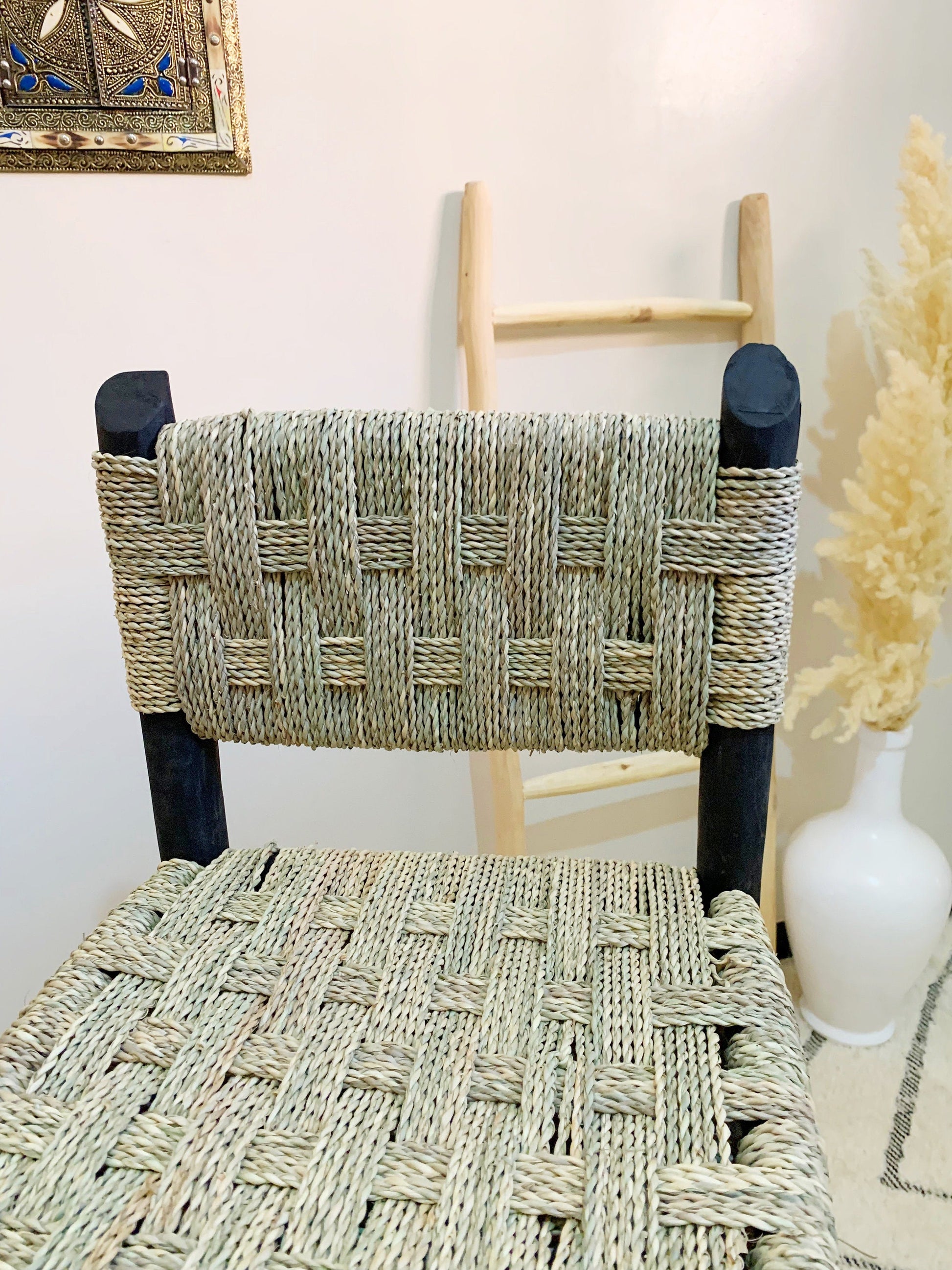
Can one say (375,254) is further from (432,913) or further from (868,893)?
(868,893)

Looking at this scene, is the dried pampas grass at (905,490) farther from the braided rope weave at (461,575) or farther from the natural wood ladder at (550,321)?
the braided rope weave at (461,575)

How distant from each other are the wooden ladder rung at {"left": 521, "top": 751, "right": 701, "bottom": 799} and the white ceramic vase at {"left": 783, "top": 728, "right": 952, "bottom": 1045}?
188mm

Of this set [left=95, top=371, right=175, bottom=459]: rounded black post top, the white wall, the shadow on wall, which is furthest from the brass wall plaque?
the shadow on wall

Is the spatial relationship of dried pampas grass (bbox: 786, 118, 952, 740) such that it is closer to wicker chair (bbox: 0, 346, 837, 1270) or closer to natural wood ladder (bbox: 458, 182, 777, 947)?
natural wood ladder (bbox: 458, 182, 777, 947)

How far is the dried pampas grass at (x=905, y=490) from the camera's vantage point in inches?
32.3

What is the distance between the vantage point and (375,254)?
0.88 metres

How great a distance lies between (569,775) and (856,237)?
73cm

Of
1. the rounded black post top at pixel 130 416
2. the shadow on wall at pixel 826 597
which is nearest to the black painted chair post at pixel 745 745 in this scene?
the rounded black post top at pixel 130 416

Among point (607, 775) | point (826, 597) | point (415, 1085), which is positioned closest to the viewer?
point (415, 1085)

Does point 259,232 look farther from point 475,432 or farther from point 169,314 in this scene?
point 475,432

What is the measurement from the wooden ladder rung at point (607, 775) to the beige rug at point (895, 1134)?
414 millimetres

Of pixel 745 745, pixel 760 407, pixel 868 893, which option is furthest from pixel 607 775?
pixel 760 407

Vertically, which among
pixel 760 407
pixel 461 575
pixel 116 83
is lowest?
pixel 461 575

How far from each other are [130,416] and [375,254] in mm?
444
